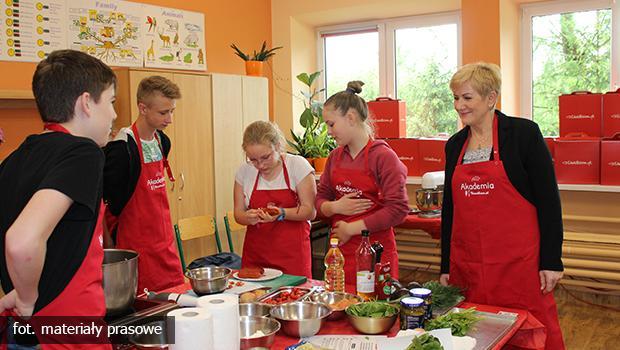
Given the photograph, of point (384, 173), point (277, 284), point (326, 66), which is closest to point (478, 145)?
point (384, 173)

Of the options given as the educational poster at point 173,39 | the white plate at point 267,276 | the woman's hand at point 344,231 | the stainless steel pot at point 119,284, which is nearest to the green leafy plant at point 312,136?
the educational poster at point 173,39

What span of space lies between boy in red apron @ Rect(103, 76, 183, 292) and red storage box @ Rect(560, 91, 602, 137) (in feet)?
9.55

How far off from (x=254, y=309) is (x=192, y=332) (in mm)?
525

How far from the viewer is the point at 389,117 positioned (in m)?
5.01

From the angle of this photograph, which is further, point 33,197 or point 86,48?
point 86,48

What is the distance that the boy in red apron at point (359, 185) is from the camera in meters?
2.55

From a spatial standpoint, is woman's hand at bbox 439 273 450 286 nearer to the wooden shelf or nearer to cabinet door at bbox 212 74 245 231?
cabinet door at bbox 212 74 245 231

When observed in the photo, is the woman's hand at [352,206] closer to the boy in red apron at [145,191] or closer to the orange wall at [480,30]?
the boy in red apron at [145,191]

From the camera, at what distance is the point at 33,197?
50.0 inches

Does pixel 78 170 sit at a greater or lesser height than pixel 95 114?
lesser

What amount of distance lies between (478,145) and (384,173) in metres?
0.43

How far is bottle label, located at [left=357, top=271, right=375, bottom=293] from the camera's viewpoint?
Answer: 209 centimetres

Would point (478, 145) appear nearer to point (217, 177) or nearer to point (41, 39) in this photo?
point (217, 177)

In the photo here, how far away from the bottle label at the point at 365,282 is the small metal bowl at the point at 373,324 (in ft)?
0.85
